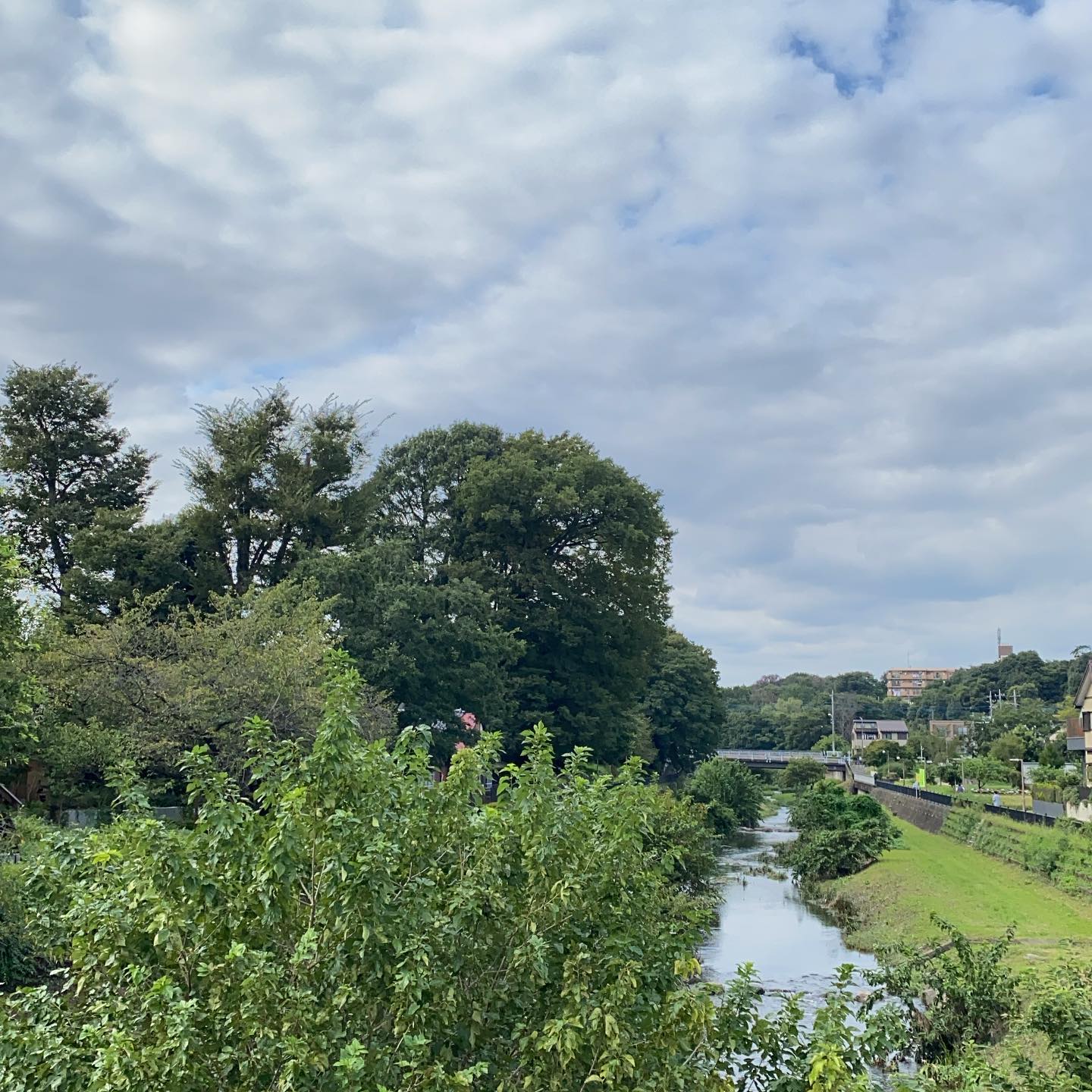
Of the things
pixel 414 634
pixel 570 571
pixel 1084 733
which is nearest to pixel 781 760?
pixel 1084 733

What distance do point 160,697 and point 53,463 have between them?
18.8 metres

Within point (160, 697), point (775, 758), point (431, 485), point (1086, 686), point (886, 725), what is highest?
point (431, 485)

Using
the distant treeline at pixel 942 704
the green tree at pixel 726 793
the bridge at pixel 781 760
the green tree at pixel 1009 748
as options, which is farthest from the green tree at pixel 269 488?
the distant treeline at pixel 942 704

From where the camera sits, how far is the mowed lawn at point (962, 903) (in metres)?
26.3

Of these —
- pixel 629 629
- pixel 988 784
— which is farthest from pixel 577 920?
pixel 988 784

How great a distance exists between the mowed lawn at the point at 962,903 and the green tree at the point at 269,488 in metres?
24.9

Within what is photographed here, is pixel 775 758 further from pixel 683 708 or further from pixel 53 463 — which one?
pixel 53 463

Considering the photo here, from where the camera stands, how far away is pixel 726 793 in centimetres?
5922

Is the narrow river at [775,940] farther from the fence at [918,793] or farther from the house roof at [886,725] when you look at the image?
the house roof at [886,725]

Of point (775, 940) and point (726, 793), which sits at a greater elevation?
point (726, 793)

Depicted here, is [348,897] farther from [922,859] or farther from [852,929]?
[922,859]

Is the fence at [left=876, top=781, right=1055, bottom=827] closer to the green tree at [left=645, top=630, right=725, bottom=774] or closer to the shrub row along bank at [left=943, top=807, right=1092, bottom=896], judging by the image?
the shrub row along bank at [left=943, top=807, right=1092, bottom=896]

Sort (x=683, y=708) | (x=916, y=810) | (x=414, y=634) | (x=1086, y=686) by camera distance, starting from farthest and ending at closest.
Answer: (x=683, y=708)
(x=1086, y=686)
(x=916, y=810)
(x=414, y=634)

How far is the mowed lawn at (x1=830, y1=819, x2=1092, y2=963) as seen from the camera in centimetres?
2627
